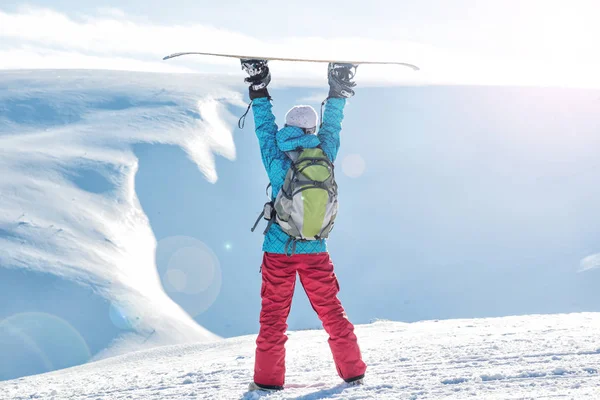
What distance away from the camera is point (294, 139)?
362 cm

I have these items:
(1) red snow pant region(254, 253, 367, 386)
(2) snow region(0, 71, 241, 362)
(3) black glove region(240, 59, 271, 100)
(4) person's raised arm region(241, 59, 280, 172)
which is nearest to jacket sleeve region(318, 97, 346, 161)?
(4) person's raised arm region(241, 59, 280, 172)

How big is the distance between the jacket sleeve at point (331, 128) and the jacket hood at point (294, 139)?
0.19 m

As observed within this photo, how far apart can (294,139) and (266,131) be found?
0.24 meters

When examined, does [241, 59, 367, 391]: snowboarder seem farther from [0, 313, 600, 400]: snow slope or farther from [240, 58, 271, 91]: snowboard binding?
[240, 58, 271, 91]: snowboard binding

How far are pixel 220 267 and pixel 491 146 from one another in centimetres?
1445

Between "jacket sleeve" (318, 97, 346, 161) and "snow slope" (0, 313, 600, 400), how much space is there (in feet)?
5.07

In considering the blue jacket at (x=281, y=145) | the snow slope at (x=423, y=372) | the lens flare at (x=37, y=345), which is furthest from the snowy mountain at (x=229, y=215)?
the blue jacket at (x=281, y=145)

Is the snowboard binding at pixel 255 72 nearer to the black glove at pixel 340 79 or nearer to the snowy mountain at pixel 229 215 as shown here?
the black glove at pixel 340 79

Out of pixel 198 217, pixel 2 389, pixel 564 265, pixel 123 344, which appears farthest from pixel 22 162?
pixel 564 265

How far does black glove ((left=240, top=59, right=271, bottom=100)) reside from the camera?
3.81 metres

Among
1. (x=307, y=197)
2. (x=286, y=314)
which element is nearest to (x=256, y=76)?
(x=307, y=197)

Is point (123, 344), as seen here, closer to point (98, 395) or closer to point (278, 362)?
point (98, 395)

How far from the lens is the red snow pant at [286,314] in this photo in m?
3.62

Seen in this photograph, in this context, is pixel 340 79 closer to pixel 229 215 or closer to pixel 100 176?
pixel 100 176
